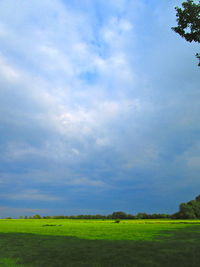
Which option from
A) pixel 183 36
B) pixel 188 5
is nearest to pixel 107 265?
pixel 183 36

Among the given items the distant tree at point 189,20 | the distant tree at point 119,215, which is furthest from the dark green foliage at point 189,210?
the distant tree at point 189,20

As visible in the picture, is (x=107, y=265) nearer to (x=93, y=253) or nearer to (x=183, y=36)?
(x=93, y=253)

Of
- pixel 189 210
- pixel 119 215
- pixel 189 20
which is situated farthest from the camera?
pixel 119 215

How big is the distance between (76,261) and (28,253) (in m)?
4.28

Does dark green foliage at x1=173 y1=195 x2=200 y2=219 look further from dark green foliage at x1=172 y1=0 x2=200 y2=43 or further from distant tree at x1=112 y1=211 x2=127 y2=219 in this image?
dark green foliage at x1=172 y1=0 x2=200 y2=43

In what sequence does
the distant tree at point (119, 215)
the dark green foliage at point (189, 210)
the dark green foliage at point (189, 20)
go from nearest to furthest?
the dark green foliage at point (189, 20)
the dark green foliage at point (189, 210)
the distant tree at point (119, 215)

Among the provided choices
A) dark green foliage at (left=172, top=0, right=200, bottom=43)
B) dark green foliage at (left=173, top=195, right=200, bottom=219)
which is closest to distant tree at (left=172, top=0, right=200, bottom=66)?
dark green foliage at (left=172, top=0, right=200, bottom=43)

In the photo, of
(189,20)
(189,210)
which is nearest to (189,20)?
(189,20)

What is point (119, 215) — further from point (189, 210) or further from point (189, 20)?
point (189, 20)

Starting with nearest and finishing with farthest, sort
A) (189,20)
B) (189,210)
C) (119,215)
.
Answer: (189,20)
(189,210)
(119,215)

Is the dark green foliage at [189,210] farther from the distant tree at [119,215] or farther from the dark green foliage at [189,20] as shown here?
the dark green foliage at [189,20]

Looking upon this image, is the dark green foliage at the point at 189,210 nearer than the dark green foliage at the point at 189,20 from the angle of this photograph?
No

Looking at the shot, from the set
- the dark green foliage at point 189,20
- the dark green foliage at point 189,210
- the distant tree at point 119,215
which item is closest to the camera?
the dark green foliage at point 189,20

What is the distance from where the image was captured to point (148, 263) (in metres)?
12.7
